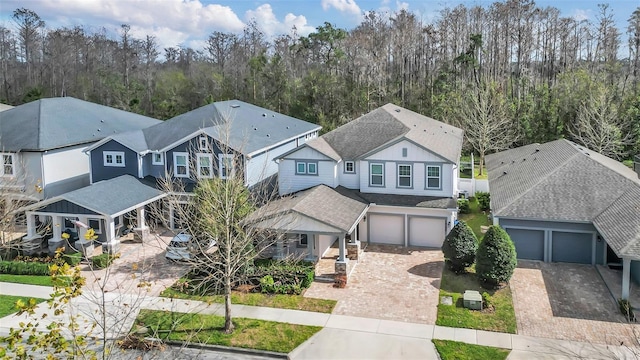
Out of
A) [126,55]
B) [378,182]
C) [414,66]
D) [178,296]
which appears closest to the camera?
[178,296]

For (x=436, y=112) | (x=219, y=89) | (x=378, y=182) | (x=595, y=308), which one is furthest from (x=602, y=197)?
(x=219, y=89)

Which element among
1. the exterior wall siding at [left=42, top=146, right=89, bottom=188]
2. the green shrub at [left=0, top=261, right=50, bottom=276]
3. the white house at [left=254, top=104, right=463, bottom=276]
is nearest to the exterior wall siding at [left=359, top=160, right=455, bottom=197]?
the white house at [left=254, top=104, right=463, bottom=276]

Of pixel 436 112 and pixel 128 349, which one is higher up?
pixel 436 112

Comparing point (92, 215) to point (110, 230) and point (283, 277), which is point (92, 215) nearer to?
point (110, 230)

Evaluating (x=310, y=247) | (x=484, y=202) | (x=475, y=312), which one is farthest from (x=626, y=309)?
(x=484, y=202)

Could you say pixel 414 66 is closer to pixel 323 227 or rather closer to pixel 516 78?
pixel 516 78

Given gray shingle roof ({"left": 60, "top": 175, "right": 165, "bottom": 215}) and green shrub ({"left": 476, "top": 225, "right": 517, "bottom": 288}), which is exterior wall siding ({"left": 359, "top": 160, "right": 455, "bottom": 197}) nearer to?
green shrub ({"left": 476, "top": 225, "right": 517, "bottom": 288})
